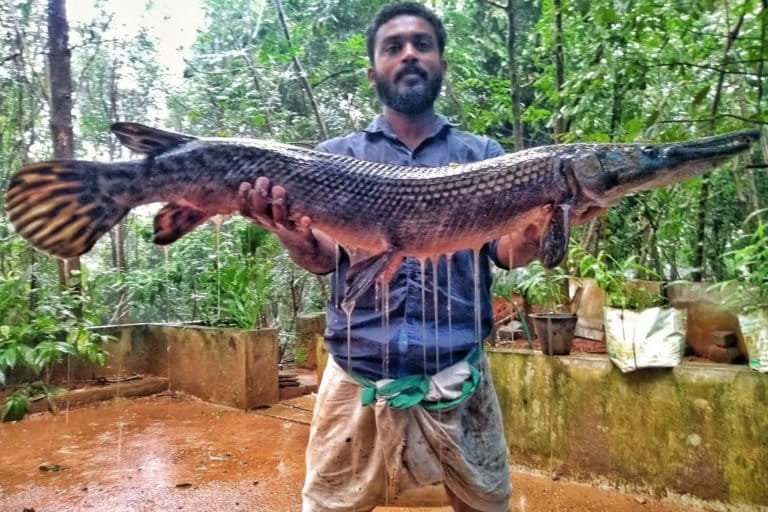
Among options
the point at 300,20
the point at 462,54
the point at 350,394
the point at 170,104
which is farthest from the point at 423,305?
the point at 170,104

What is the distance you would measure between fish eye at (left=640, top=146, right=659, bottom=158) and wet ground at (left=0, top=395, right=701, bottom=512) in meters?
2.70

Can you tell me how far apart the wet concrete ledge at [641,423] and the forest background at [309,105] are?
1.17 m

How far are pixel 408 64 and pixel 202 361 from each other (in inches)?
207

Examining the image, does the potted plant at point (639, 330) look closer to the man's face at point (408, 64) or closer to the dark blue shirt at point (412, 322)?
the dark blue shirt at point (412, 322)

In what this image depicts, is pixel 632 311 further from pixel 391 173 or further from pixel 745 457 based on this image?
pixel 391 173

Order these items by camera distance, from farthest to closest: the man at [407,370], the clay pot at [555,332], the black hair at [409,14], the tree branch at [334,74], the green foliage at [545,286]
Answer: the tree branch at [334,74]
the green foliage at [545,286]
the clay pot at [555,332]
the black hair at [409,14]
the man at [407,370]

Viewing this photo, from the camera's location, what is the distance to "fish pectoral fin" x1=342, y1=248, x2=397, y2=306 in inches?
76.7

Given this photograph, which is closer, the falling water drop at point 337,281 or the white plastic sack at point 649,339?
the falling water drop at point 337,281

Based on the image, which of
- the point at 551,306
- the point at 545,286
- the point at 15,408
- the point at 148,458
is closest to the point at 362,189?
the point at 545,286

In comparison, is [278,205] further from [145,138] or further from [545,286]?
[545,286]

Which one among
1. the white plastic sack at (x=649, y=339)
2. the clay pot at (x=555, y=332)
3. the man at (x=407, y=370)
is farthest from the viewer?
the clay pot at (x=555, y=332)

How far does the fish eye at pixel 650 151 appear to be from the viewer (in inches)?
73.2

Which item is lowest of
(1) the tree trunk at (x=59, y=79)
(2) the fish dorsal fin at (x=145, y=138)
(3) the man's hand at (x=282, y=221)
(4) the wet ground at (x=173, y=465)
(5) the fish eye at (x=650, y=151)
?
(4) the wet ground at (x=173, y=465)

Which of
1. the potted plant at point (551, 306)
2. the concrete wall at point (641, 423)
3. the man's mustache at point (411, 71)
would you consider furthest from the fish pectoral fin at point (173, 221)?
the concrete wall at point (641, 423)
